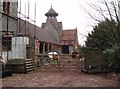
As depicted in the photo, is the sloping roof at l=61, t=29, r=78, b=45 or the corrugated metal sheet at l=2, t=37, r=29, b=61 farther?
the sloping roof at l=61, t=29, r=78, b=45

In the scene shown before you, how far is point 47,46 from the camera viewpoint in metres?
54.1

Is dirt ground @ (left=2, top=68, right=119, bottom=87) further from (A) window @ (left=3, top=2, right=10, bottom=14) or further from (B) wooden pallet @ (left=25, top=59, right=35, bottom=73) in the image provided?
(A) window @ (left=3, top=2, right=10, bottom=14)

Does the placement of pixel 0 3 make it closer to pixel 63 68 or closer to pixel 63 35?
pixel 63 68

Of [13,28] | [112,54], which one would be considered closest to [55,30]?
[13,28]

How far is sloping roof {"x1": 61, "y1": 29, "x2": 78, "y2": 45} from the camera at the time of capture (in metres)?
70.0

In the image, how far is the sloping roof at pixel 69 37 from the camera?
70.0 m

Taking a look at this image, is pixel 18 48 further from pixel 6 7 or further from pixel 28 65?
pixel 6 7

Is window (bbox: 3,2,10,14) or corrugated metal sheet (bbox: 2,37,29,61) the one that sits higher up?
window (bbox: 3,2,10,14)

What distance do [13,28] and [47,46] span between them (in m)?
27.0

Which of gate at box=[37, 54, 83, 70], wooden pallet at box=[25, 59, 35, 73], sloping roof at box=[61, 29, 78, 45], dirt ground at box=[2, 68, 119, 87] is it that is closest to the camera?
dirt ground at box=[2, 68, 119, 87]

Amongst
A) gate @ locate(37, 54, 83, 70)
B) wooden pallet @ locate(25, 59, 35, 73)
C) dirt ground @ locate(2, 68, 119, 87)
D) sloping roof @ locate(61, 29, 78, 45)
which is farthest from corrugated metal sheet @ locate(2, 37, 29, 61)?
sloping roof @ locate(61, 29, 78, 45)

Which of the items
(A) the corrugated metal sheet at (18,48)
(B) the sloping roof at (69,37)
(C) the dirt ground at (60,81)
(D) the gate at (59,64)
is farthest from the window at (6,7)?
(B) the sloping roof at (69,37)

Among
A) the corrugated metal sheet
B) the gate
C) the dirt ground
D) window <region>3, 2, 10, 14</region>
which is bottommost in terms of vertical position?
the dirt ground

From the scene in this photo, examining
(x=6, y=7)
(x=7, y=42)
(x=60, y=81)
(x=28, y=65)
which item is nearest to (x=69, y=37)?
(x=6, y=7)
